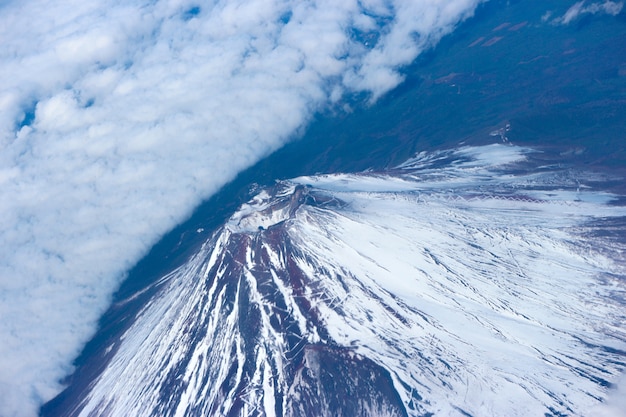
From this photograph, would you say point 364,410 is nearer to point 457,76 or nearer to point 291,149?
point 291,149

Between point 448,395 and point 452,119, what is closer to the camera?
point 448,395

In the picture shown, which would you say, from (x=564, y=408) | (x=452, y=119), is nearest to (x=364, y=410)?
(x=564, y=408)

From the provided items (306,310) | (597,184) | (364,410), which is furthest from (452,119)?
(364,410)

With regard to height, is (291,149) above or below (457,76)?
above

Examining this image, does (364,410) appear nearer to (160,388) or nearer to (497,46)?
(160,388)

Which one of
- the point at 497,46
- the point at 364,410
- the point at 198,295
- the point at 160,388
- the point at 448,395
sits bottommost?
the point at 497,46

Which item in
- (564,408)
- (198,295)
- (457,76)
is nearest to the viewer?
(564,408)

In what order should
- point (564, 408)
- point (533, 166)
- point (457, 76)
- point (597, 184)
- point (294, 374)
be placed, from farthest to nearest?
1. point (457, 76)
2. point (533, 166)
3. point (597, 184)
4. point (294, 374)
5. point (564, 408)
